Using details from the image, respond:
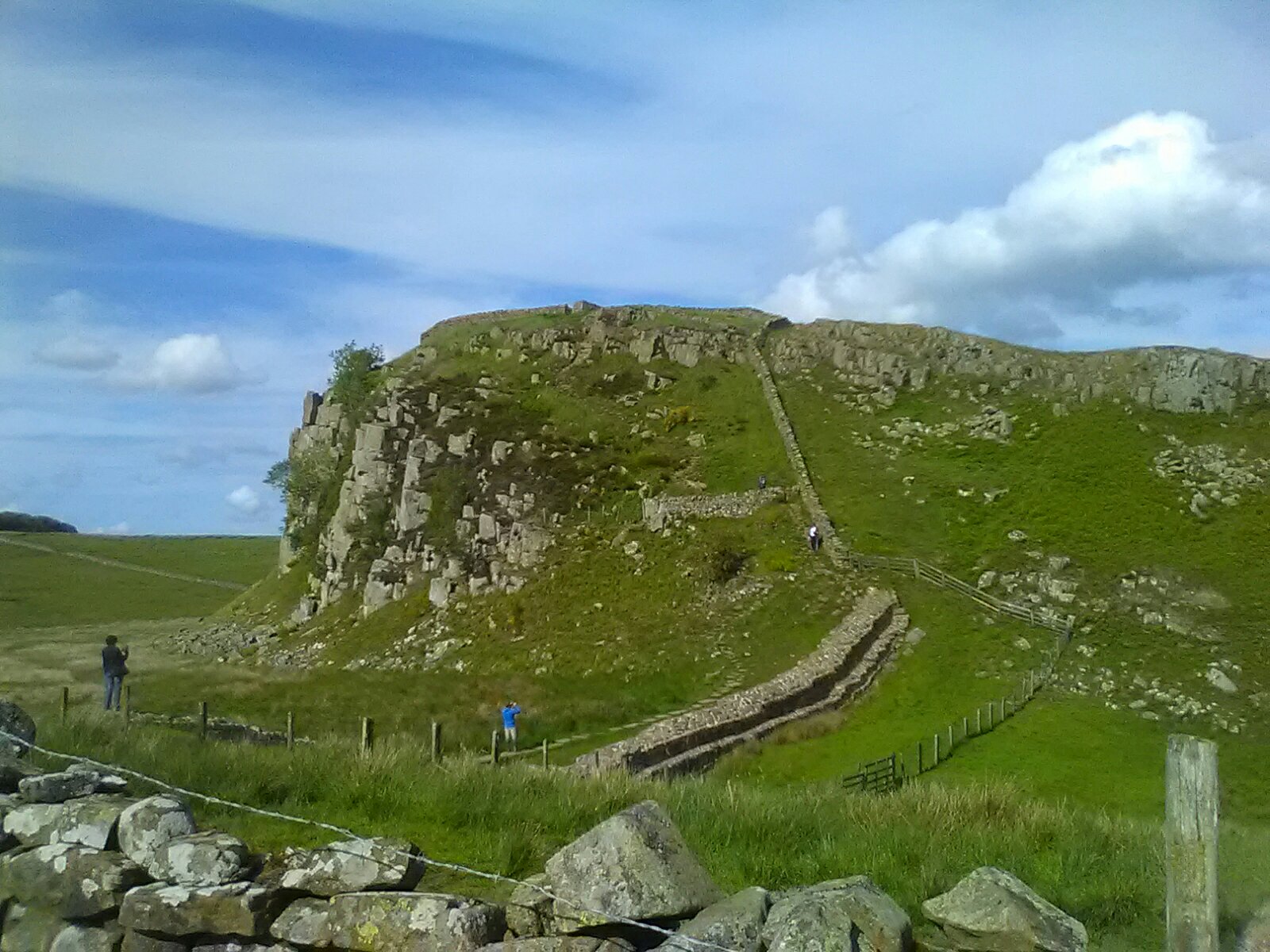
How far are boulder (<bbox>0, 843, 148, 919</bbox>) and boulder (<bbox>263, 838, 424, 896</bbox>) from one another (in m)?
1.34

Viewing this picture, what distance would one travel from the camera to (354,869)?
6.95m

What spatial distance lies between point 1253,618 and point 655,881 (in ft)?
132

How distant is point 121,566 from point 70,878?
5270 inches

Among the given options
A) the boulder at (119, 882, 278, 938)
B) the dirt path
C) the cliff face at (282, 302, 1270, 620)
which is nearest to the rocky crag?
the boulder at (119, 882, 278, 938)

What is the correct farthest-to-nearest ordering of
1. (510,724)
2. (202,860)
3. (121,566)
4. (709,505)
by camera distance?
(121,566) < (709,505) < (510,724) < (202,860)

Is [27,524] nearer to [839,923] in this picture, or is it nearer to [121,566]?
[121,566]

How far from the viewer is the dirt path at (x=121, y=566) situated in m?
118

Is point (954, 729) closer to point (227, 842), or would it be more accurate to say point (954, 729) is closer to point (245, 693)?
Result: point (245, 693)

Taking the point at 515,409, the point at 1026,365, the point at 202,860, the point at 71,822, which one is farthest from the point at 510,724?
the point at 1026,365

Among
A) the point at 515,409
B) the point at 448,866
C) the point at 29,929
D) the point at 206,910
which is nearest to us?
the point at 448,866

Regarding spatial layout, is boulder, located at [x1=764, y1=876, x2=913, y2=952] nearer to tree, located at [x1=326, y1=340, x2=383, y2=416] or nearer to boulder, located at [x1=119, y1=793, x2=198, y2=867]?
boulder, located at [x1=119, y1=793, x2=198, y2=867]

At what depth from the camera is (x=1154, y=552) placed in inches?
1715

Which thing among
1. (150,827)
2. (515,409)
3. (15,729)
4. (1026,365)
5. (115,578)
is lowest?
(115,578)

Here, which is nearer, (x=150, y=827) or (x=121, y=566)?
(x=150, y=827)
